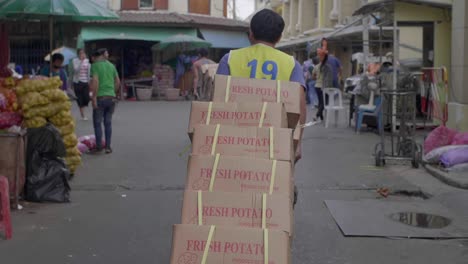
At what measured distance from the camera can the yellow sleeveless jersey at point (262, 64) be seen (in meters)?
4.57

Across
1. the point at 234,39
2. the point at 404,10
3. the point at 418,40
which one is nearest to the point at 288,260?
the point at 404,10

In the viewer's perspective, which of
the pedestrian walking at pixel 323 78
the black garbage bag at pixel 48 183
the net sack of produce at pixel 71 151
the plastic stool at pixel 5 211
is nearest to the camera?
the plastic stool at pixel 5 211

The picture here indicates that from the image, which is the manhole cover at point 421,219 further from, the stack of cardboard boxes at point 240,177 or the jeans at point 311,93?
the jeans at point 311,93

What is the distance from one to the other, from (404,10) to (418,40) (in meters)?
8.01

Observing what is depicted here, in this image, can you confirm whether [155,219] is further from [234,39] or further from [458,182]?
[234,39]

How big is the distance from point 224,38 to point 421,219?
24902 millimetres

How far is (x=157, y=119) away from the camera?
1842 cm

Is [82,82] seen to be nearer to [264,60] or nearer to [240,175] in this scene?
[264,60]

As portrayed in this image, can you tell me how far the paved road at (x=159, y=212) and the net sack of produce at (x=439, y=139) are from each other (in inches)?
25.8

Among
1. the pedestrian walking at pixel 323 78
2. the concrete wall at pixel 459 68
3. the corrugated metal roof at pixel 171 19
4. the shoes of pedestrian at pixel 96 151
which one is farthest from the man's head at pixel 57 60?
the corrugated metal roof at pixel 171 19

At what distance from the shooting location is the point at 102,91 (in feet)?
36.8

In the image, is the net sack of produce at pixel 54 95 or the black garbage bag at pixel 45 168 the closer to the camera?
the black garbage bag at pixel 45 168

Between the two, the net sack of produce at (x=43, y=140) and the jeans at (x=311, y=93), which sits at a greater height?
the jeans at (x=311, y=93)

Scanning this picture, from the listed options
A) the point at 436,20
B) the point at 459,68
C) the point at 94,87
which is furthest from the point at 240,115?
the point at 436,20
